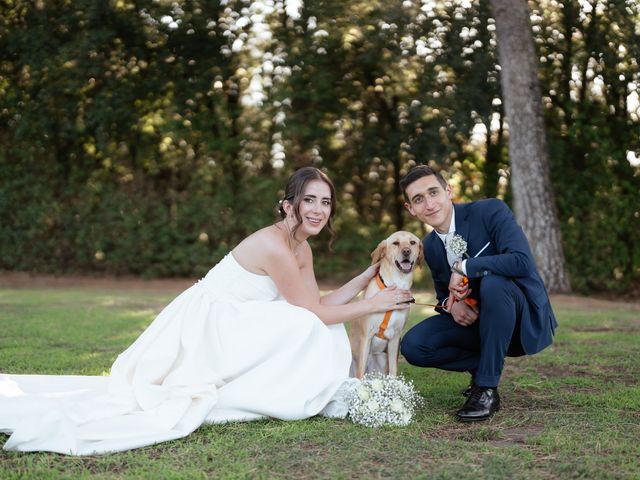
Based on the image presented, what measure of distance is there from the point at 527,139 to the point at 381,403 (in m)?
8.16

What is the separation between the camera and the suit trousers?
150 inches

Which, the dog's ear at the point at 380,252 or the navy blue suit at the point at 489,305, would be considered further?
the dog's ear at the point at 380,252

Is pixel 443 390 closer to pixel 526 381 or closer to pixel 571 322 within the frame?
pixel 526 381

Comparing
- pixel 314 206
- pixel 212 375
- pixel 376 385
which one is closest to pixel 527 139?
pixel 314 206

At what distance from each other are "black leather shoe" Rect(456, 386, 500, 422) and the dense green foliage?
925cm

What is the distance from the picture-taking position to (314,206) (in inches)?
161

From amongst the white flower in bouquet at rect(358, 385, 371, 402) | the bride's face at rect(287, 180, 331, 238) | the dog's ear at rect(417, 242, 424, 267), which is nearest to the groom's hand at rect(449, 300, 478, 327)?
the dog's ear at rect(417, 242, 424, 267)

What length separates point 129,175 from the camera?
1430 centimetres

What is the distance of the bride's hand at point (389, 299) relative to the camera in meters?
4.12

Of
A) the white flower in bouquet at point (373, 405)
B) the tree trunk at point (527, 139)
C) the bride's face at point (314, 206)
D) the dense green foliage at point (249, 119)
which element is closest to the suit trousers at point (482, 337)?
the white flower in bouquet at point (373, 405)

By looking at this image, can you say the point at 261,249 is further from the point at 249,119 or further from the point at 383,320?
the point at 249,119

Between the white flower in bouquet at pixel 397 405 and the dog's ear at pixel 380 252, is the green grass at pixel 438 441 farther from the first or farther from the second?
the dog's ear at pixel 380 252

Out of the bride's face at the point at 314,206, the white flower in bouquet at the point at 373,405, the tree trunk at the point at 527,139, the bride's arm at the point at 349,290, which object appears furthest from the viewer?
the tree trunk at the point at 527,139

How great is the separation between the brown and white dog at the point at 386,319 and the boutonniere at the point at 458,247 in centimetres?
61
